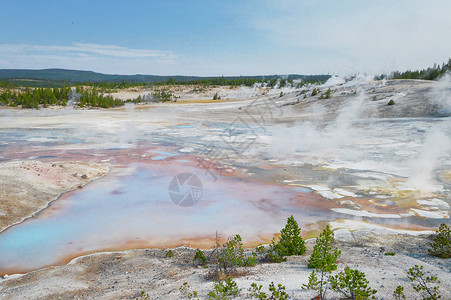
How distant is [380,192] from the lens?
966cm

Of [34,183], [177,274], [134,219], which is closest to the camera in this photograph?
[177,274]

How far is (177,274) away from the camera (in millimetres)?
5004

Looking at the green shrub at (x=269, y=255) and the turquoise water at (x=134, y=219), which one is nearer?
the green shrub at (x=269, y=255)

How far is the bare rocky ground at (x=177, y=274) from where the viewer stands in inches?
168

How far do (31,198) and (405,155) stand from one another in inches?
560

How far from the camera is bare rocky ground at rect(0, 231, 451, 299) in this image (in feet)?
14.0

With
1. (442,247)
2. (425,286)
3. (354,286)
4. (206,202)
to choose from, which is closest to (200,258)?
(354,286)

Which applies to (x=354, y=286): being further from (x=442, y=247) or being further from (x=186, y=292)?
(x=442, y=247)

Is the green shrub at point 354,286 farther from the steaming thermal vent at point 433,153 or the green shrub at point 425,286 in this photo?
the steaming thermal vent at point 433,153

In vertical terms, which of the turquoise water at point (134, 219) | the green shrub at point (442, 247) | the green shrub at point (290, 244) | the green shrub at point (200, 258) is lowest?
the turquoise water at point (134, 219)

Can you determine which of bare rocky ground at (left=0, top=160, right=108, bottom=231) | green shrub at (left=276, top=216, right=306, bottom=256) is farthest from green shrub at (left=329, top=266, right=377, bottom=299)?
bare rocky ground at (left=0, top=160, right=108, bottom=231)

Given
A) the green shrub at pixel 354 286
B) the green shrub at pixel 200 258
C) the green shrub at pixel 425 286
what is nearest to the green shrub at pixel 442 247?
the green shrub at pixel 425 286

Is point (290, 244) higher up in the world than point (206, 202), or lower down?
higher up

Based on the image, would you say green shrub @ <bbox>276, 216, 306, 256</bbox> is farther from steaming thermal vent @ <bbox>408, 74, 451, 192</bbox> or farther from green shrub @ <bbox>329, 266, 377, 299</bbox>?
steaming thermal vent @ <bbox>408, 74, 451, 192</bbox>
